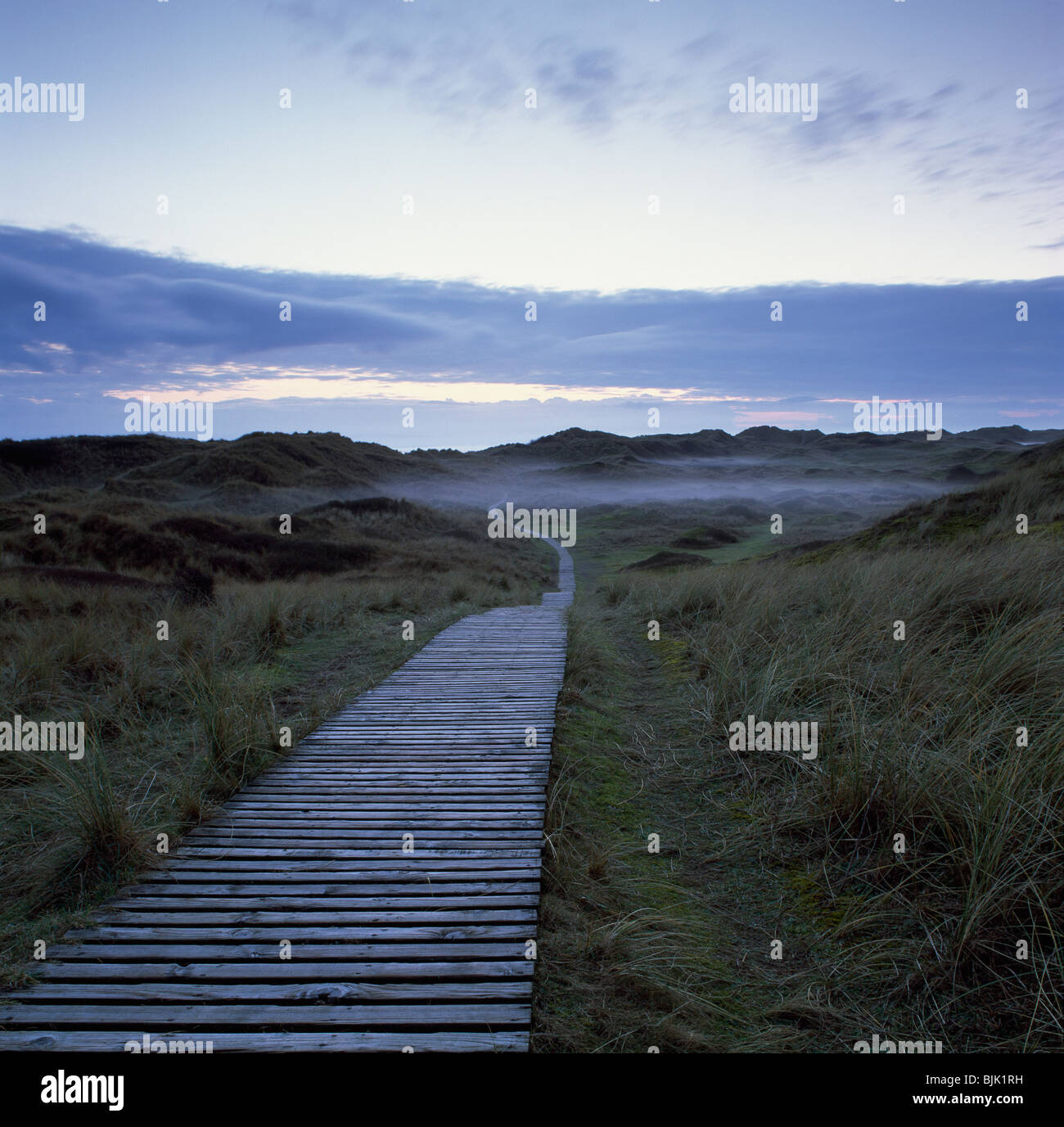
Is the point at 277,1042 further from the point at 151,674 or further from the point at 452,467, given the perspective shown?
the point at 452,467

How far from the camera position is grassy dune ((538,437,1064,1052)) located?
2.97 m

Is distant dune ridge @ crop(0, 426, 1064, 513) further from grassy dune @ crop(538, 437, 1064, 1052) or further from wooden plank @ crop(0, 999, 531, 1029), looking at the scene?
wooden plank @ crop(0, 999, 531, 1029)

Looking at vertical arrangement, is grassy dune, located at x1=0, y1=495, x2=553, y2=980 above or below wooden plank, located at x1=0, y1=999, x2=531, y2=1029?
above

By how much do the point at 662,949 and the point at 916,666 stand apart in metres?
A: 3.37

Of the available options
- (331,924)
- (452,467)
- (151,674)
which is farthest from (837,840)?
(452,467)

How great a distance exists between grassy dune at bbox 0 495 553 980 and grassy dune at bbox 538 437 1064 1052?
7.50 ft

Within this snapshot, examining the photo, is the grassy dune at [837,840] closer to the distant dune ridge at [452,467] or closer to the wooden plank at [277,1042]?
the wooden plank at [277,1042]

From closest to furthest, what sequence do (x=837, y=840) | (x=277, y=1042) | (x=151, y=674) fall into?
(x=277, y=1042) < (x=837, y=840) < (x=151, y=674)

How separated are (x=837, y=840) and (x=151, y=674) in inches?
247

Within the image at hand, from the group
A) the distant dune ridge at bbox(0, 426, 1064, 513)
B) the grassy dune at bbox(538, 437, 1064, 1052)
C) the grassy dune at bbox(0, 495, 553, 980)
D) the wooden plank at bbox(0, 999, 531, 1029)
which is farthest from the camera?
the distant dune ridge at bbox(0, 426, 1064, 513)

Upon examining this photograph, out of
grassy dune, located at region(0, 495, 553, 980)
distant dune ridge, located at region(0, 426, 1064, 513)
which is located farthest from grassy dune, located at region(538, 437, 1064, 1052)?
distant dune ridge, located at region(0, 426, 1064, 513)

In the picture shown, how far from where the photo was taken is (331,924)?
3328mm

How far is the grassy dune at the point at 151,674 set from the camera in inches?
151
